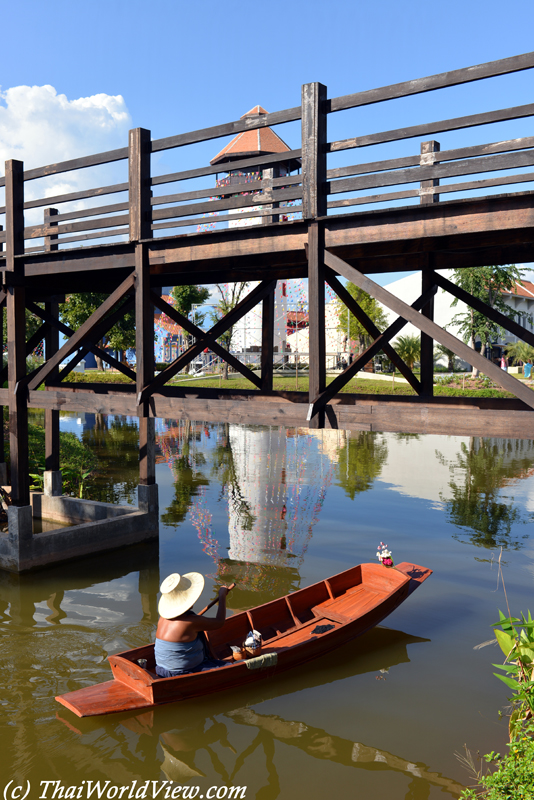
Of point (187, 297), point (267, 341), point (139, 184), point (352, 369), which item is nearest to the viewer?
point (352, 369)

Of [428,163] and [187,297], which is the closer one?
[428,163]

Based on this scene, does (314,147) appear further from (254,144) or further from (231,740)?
(254,144)

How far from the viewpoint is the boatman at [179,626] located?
673cm

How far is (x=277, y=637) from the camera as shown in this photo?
8.09 metres

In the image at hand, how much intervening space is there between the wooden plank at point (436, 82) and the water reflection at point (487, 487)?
30.7ft

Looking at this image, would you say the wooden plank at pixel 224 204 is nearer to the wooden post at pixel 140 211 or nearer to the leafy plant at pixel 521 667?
the wooden post at pixel 140 211

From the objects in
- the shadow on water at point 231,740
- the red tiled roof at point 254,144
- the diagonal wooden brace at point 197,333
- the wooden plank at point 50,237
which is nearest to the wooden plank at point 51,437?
the wooden plank at point 50,237

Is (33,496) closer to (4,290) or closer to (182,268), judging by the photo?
(4,290)

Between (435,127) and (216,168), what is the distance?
3051 mm

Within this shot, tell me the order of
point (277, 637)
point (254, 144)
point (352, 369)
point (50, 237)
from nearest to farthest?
point (277, 637)
point (352, 369)
point (50, 237)
point (254, 144)

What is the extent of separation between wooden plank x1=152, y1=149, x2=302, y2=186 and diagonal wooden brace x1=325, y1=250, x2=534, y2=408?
1453mm

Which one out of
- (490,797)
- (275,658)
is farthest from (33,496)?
(490,797)

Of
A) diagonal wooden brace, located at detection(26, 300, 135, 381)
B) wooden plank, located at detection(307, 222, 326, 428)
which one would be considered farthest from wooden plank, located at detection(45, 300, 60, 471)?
wooden plank, located at detection(307, 222, 326, 428)

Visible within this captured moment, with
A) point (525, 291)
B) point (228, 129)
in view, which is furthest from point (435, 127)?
point (525, 291)
